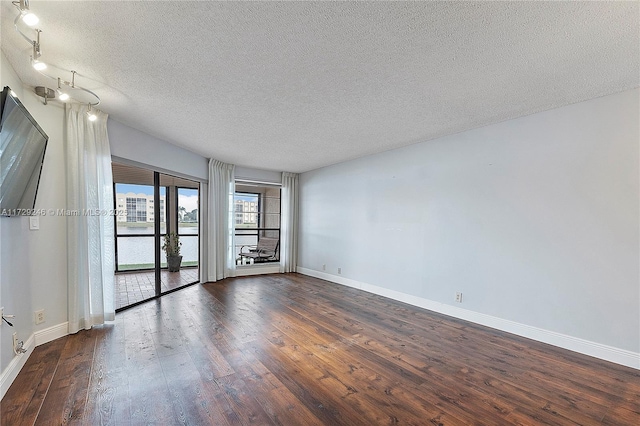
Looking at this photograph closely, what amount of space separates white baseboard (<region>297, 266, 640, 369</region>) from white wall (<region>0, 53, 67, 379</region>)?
4235 mm

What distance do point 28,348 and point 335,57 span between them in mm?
3542

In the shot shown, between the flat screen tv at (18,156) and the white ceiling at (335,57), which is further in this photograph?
the flat screen tv at (18,156)

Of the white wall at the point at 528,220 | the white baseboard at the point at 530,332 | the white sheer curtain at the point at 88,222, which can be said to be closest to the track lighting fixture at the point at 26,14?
the white sheer curtain at the point at 88,222

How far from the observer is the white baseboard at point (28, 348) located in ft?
6.27

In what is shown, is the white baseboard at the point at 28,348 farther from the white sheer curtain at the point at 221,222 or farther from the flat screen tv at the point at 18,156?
the white sheer curtain at the point at 221,222

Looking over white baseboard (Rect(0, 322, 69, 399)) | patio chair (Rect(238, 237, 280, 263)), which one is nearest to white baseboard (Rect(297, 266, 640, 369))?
patio chair (Rect(238, 237, 280, 263))

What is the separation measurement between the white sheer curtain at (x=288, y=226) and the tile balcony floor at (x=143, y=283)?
6.42ft

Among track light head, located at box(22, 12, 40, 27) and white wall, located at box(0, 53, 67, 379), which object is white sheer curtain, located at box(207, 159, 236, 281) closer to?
white wall, located at box(0, 53, 67, 379)

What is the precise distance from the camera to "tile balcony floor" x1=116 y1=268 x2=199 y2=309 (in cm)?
417

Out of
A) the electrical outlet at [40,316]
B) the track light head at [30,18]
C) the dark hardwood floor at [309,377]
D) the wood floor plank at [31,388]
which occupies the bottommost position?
the dark hardwood floor at [309,377]

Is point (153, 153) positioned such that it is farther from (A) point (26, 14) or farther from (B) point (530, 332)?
(B) point (530, 332)

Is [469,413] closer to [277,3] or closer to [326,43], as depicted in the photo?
[326,43]

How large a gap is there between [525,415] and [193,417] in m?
2.16

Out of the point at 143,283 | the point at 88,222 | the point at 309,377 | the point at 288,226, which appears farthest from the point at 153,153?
the point at 309,377
